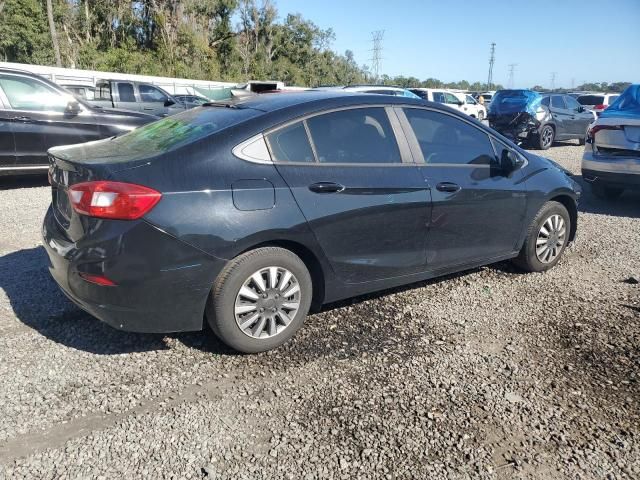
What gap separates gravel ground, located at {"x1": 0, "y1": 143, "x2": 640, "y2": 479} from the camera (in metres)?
2.44

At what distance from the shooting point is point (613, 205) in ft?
26.1

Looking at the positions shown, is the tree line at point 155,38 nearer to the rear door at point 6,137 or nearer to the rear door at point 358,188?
the rear door at point 6,137

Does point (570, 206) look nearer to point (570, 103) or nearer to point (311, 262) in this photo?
point (311, 262)

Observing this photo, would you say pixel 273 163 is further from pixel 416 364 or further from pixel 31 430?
pixel 31 430

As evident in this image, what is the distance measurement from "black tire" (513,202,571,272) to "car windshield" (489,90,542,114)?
1056cm

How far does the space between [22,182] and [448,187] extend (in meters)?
7.66

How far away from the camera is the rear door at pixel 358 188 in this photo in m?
3.34

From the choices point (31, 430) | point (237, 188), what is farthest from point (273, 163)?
point (31, 430)

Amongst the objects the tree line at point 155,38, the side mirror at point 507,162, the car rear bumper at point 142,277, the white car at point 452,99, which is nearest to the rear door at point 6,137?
the car rear bumper at point 142,277

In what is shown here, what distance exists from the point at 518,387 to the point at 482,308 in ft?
3.74

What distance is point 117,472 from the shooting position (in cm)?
233

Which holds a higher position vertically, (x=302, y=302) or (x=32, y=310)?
(x=302, y=302)

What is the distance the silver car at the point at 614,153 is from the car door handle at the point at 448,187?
4.29 metres

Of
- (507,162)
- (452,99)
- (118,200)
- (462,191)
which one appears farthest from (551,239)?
(452,99)
